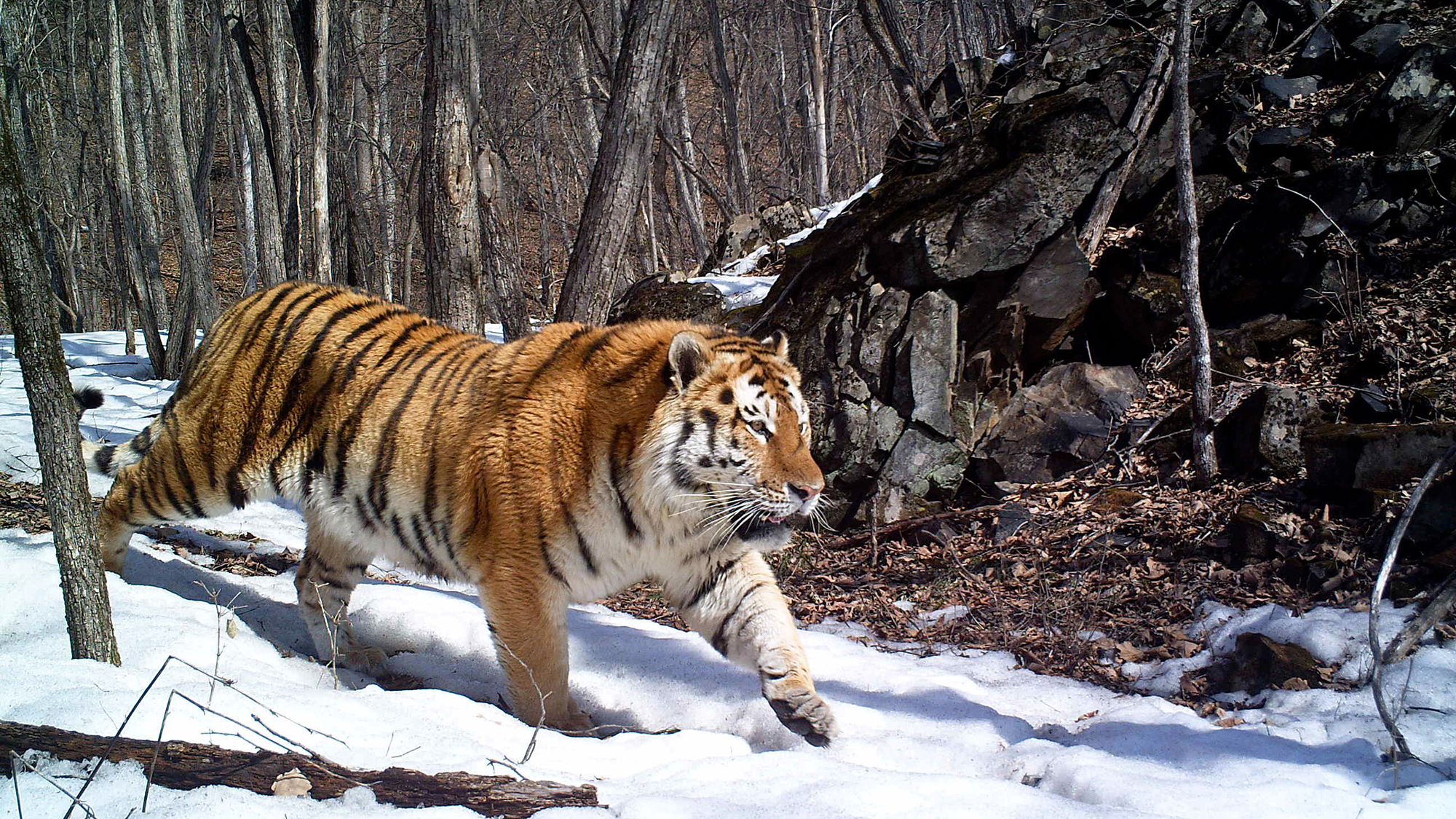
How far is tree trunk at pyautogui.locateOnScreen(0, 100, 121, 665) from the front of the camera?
2.54 meters

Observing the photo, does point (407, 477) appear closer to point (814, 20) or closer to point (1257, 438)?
point (1257, 438)

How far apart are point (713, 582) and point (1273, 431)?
354 centimetres

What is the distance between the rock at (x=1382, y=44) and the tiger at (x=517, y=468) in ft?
19.7

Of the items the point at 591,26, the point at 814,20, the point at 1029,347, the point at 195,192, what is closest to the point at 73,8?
the point at 195,192

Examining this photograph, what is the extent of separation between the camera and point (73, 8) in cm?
1574

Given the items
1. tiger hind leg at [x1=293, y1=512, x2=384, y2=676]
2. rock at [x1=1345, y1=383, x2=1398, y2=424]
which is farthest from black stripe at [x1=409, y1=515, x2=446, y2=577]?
rock at [x1=1345, y1=383, x2=1398, y2=424]

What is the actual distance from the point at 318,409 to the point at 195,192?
12.8 m

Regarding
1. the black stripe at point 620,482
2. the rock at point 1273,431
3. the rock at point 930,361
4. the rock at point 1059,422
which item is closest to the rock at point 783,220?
the rock at point 930,361

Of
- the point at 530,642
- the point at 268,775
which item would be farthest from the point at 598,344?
the point at 268,775

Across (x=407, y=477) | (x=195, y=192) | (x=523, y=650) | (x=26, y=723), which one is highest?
(x=195, y=192)

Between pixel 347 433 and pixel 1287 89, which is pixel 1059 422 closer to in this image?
pixel 1287 89

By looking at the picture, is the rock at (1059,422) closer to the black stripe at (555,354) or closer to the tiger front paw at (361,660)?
the black stripe at (555,354)

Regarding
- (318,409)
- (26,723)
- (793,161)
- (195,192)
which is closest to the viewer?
(26,723)

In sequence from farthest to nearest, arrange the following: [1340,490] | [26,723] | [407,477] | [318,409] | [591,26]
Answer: [591,26]
[1340,490]
[318,409]
[407,477]
[26,723]
